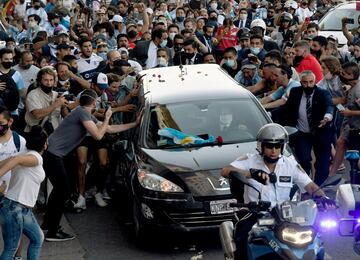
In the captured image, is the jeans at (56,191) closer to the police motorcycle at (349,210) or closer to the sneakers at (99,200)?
the sneakers at (99,200)

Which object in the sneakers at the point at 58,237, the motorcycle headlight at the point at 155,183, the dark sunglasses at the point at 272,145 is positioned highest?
the dark sunglasses at the point at 272,145

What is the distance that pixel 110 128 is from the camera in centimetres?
1047

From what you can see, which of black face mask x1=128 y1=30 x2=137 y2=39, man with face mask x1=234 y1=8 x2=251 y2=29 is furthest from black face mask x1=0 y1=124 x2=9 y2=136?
man with face mask x1=234 y1=8 x2=251 y2=29

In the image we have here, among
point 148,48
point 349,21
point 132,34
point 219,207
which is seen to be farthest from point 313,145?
point 349,21

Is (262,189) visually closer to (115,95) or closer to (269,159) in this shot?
(269,159)

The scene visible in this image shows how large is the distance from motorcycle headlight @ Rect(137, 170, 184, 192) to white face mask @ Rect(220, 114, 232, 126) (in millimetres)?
1216

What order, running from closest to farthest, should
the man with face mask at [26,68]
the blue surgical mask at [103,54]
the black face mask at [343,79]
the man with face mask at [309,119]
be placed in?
the man with face mask at [309,119] < the black face mask at [343,79] < the man with face mask at [26,68] < the blue surgical mask at [103,54]

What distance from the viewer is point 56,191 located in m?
9.67

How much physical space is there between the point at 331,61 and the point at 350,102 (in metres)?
0.78

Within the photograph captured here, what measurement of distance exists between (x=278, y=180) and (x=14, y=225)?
→ 2500 millimetres

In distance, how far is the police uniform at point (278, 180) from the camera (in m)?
6.42

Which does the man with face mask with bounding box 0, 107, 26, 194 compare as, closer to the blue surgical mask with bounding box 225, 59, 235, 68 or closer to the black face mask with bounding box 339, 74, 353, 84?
the black face mask with bounding box 339, 74, 353, 84

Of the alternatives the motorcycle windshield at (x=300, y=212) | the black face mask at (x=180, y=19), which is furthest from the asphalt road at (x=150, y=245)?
the black face mask at (x=180, y=19)

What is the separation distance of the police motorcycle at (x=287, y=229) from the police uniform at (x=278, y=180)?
0.45 meters
